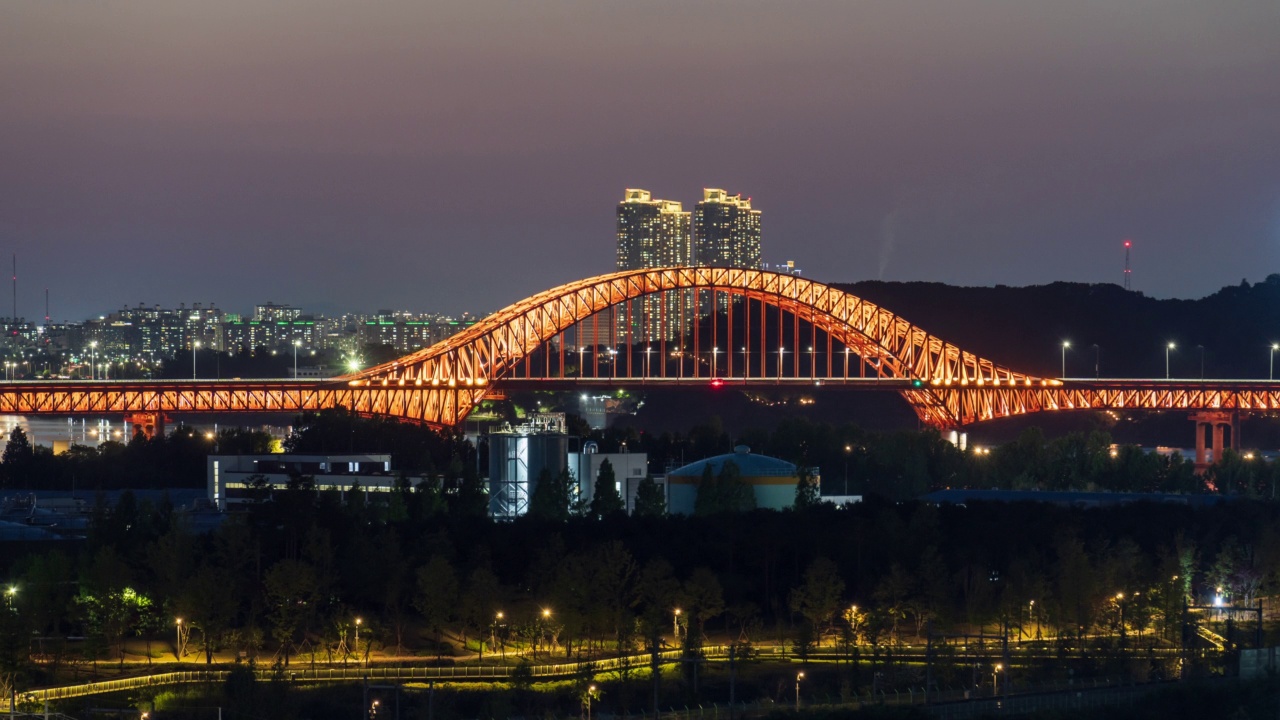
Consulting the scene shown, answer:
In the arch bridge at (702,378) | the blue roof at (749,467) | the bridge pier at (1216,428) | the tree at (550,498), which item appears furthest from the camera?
the bridge pier at (1216,428)

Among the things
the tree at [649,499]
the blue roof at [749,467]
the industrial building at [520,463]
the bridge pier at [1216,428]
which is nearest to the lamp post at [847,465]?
the blue roof at [749,467]

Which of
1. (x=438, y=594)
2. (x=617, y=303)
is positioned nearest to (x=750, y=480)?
(x=438, y=594)

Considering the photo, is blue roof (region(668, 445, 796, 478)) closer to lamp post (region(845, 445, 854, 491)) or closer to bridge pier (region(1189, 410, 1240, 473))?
lamp post (region(845, 445, 854, 491))

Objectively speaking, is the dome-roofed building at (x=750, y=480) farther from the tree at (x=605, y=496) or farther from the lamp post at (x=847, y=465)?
the lamp post at (x=847, y=465)

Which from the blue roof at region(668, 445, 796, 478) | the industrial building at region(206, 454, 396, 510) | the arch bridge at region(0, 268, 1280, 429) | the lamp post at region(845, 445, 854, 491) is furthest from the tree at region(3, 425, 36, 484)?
the lamp post at region(845, 445, 854, 491)

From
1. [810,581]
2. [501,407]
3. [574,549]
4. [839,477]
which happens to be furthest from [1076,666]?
[501,407]

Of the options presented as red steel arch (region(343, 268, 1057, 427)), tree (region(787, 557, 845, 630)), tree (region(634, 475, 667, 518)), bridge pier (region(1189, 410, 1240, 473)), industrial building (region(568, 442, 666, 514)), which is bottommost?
tree (region(787, 557, 845, 630))

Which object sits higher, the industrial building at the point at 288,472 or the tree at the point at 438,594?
the industrial building at the point at 288,472
